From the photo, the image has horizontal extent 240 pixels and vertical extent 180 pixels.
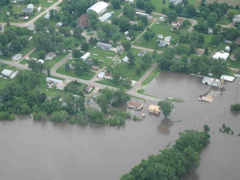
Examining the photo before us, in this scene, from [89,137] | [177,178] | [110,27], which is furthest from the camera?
[110,27]

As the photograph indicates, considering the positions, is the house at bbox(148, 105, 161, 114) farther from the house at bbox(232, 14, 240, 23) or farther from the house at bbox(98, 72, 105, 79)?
the house at bbox(232, 14, 240, 23)

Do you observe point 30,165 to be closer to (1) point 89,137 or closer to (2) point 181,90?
(1) point 89,137

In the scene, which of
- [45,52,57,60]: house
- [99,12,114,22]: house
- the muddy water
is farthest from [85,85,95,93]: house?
[99,12,114,22]: house

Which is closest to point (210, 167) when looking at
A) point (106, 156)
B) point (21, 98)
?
point (106, 156)

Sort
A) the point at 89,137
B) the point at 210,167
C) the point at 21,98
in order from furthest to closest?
the point at 21,98 → the point at 89,137 → the point at 210,167

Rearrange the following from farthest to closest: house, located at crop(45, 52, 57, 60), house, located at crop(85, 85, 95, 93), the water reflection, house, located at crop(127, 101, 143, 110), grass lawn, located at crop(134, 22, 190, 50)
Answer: grass lawn, located at crop(134, 22, 190, 50) → house, located at crop(45, 52, 57, 60) → house, located at crop(85, 85, 95, 93) → house, located at crop(127, 101, 143, 110) → the water reflection

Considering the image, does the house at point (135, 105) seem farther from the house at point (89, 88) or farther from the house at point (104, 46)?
the house at point (104, 46)
